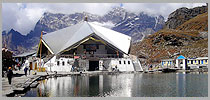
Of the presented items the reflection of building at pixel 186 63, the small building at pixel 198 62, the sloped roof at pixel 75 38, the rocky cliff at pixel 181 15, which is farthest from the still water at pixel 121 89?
the rocky cliff at pixel 181 15

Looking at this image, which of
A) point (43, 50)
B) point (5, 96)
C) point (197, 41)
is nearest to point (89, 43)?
point (43, 50)

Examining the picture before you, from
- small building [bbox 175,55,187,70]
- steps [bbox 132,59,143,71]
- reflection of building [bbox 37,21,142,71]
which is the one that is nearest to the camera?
reflection of building [bbox 37,21,142,71]

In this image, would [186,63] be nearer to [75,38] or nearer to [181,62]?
[181,62]

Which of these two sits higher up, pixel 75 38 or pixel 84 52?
pixel 75 38

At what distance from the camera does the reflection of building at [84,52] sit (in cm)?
3972

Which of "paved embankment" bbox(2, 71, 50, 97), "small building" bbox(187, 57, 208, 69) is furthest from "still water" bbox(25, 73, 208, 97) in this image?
"small building" bbox(187, 57, 208, 69)

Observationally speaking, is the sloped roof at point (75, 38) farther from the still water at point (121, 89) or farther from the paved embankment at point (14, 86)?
the still water at point (121, 89)

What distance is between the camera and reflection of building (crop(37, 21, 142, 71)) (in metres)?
39.7

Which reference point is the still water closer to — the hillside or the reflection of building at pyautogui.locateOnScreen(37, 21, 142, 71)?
the reflection of building at pyautogui.locateOnScreen(37, 21, 142, 71)

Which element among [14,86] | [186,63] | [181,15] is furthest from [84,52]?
[181,15]

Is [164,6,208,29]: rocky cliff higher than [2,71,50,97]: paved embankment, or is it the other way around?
[164,6,208,29]: rocky cliff

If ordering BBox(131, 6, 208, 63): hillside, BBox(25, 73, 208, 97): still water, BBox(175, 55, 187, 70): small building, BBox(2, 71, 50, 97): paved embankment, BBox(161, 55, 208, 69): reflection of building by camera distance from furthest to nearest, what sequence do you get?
1. BBox(131, 6, 208, 63): hillside
2. BBox(161, 55, 208, 69): reflection of building
3. BBox(175, 55, 187, 70): small building
4. BBox(25, 73, 208, 97): still water
5. BBox(2, 71, 50, 97): paved embankment

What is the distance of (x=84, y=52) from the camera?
44.5 meters

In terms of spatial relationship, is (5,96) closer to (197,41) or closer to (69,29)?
(69,29)
